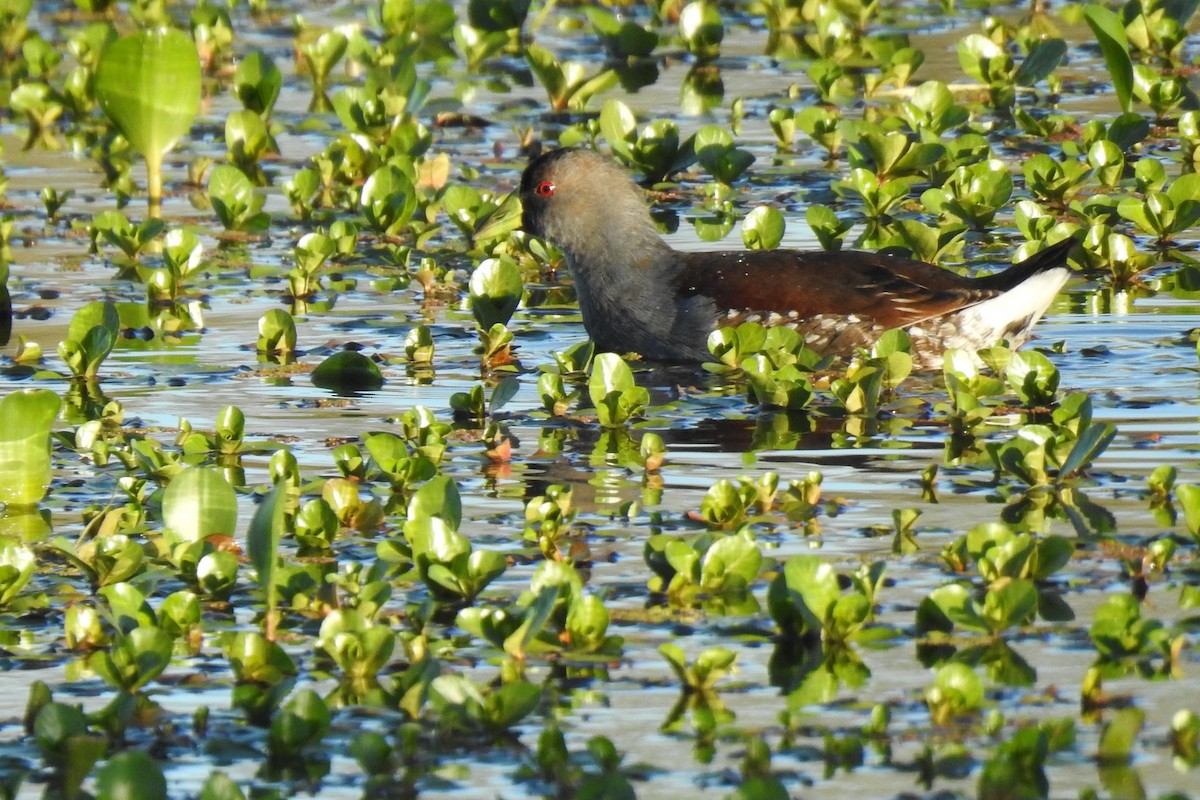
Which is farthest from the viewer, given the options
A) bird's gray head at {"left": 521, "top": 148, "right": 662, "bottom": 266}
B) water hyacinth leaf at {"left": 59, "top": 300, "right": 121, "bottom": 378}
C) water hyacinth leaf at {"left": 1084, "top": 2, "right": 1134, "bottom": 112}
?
water hyacinth leaf at {"left": 1084, "top": 2, "right": 1134, "bottom": 112}

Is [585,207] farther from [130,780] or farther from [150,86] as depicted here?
[130,780]

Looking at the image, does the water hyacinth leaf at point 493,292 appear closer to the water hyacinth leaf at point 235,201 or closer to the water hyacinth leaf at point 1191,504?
the water hyacinth leaf at point 235,201

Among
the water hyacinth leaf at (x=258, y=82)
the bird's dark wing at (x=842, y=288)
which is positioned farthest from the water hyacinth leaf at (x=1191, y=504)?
the water hyacinth leaf at (x=258, y=82)

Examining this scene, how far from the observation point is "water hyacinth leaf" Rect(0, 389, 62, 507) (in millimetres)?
6281

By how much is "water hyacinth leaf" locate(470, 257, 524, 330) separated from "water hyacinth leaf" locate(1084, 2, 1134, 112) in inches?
122

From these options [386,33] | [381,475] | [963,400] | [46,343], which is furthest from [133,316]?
[386,33]

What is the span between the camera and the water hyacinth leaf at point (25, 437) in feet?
20.6

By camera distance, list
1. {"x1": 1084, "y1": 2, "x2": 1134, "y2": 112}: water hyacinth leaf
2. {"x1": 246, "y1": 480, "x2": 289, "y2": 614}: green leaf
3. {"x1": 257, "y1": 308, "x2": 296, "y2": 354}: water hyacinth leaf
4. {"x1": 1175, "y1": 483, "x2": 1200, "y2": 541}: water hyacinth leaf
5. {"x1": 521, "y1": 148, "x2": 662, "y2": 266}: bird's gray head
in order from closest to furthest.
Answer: {"x1": 246, "y1": 480, "x2": 289, "y2": 614}: green leaf, {"x1": 1175, "y1": 483, "x2": 1200, "y2": 541}: water hyacinth leaf, {"x1": 257, "y1": 308, "x2": 296, "y2": 354}: water hyacinth leaf, {"x1": 521, "y1": 148, "x2": 662, "y2": 266}: bird's gray head, {"x1": 1084, "y1": 2, "x2": 1134, "y2": 112}: water hyacinth leaf

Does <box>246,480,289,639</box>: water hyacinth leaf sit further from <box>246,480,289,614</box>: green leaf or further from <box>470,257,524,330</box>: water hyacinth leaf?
<box>470,257,524,330</box>: water hyacinth leaf

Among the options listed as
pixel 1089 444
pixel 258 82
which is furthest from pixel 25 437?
pixel 258 82

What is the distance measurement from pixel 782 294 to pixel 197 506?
3161mm

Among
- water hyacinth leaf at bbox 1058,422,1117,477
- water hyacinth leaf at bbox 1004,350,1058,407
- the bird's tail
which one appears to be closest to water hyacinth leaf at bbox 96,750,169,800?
water hyacinth leaf at bbox 1058,422,1117,477

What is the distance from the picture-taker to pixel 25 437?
20.6 feet

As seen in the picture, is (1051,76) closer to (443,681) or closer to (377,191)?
(377,191)
